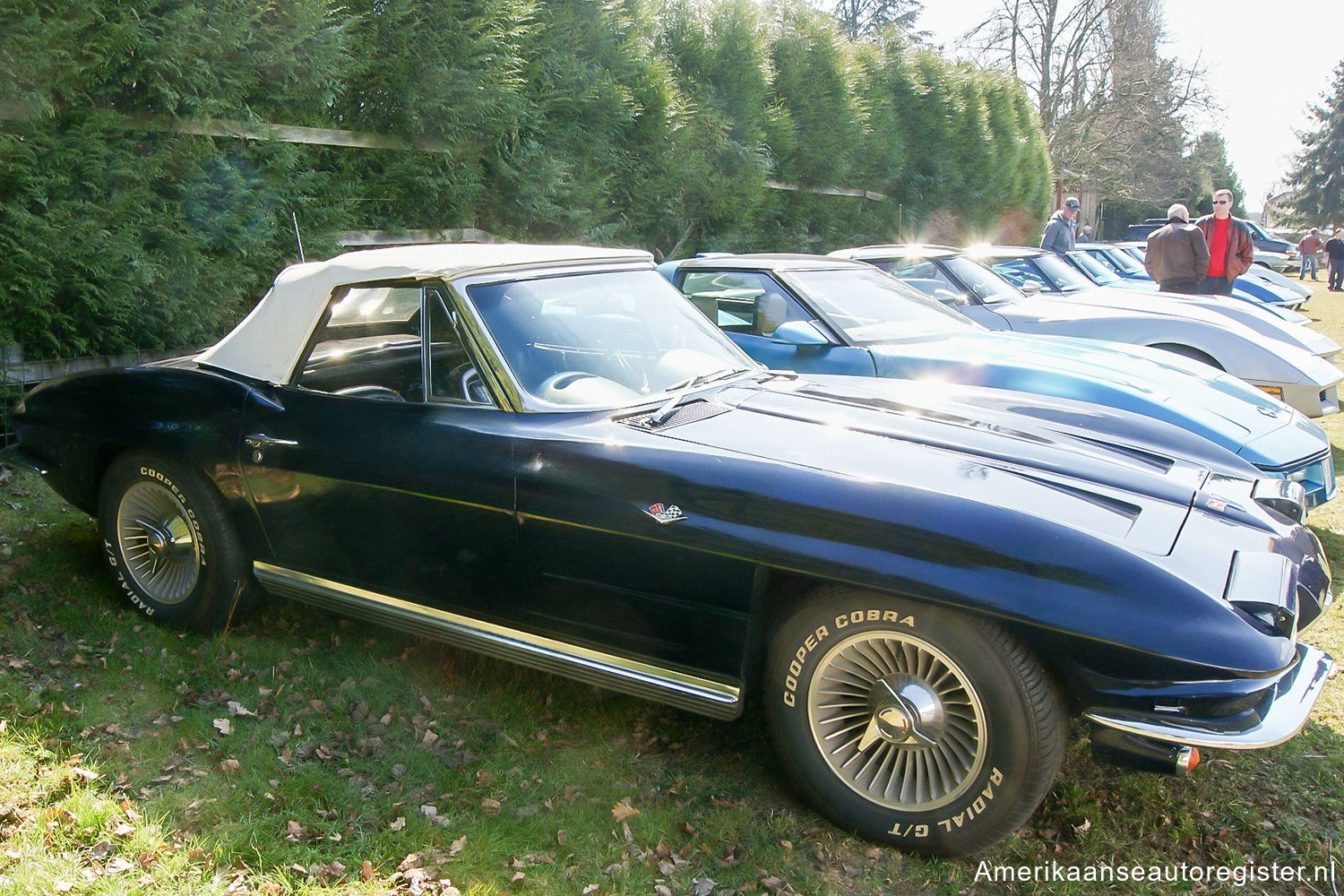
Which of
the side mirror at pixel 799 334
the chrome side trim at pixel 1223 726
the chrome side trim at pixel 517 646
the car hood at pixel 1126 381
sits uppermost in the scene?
the side mirror at pixel 799 334

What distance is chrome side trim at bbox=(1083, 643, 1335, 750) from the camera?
2.41 meters

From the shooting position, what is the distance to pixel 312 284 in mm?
3949

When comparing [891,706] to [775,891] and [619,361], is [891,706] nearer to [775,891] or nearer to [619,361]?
[775,891]

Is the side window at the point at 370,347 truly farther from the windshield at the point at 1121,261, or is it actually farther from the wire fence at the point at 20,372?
the windshield at the point at 1121,261

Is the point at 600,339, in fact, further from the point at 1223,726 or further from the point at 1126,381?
the point at 1126,381

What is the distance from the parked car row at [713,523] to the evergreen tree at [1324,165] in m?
62.1

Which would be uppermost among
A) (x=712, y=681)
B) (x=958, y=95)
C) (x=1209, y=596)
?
(x=958, y=95)

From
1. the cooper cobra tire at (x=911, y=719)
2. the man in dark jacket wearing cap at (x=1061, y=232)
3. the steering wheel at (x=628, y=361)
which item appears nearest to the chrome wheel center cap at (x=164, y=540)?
the steering wheel at (x=628, y=361)

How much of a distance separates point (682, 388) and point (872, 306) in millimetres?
2856

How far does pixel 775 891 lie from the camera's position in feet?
8.95

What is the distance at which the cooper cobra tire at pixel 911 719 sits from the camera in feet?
8.45

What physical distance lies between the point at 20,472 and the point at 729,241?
9.01 m

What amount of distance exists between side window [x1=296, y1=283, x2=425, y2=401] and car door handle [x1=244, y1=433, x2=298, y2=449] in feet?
0.76

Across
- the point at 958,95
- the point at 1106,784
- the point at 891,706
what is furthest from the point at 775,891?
the point at 958,95
